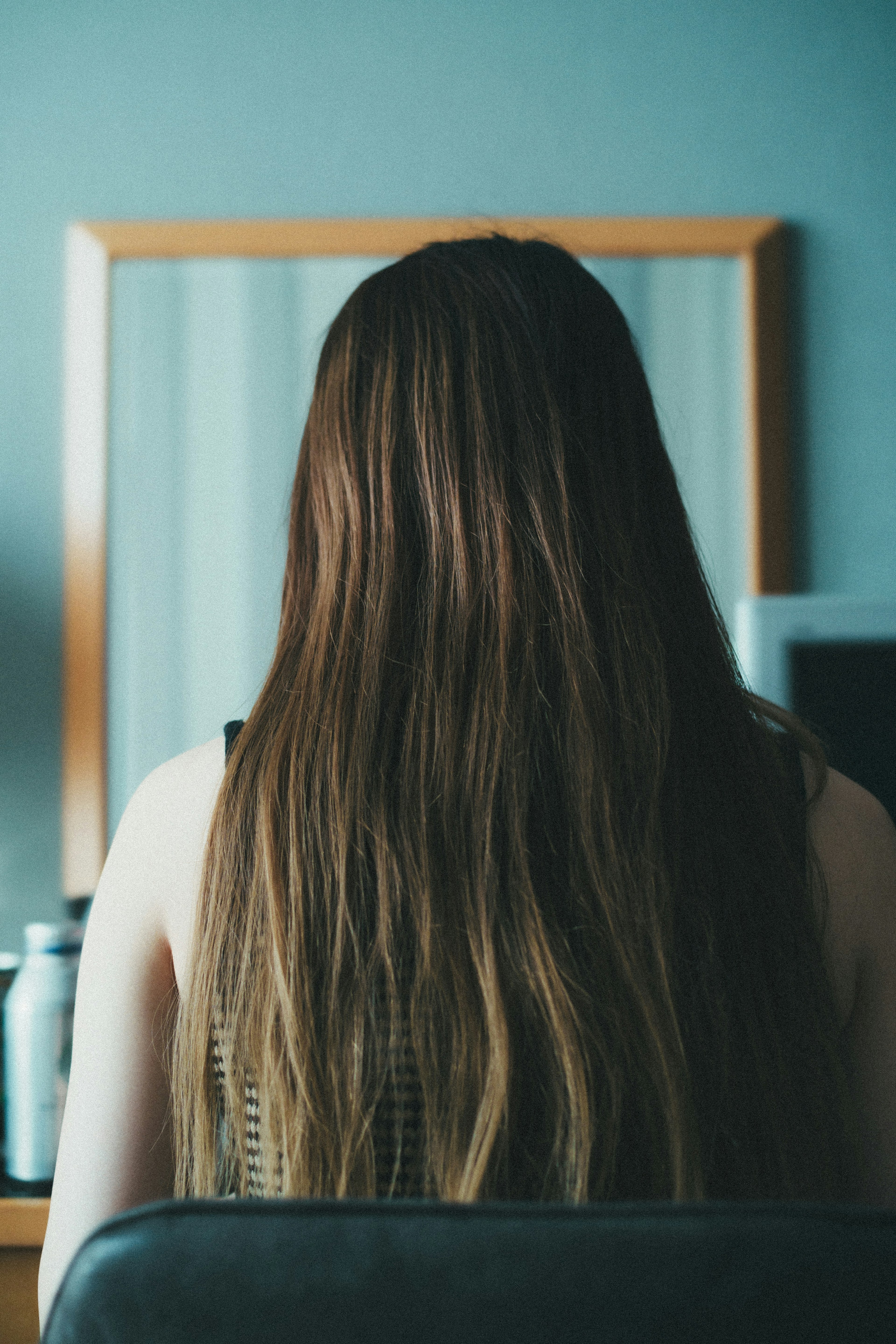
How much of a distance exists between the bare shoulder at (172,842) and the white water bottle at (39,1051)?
0.38 m

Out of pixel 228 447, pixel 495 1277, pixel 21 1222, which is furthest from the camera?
pixel 228 447

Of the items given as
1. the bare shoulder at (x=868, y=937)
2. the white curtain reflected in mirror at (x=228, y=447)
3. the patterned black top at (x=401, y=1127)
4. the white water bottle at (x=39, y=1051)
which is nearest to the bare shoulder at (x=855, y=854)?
the bare shoulder at (x=868, y=937)

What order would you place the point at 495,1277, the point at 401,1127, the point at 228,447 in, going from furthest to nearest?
the point at 228,447
the point at 401,1127
the point at 495,1277

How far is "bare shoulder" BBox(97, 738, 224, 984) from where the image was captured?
58 cm

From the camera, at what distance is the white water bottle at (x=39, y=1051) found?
0.89 meters

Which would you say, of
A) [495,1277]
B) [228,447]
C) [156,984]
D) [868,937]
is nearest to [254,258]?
[228,447]

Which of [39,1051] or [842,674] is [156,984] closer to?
[39,1051]

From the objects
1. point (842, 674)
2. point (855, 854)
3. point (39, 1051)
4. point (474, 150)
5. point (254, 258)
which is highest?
point (474, 150)

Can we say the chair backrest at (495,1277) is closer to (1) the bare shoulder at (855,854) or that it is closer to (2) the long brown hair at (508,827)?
(2) the long brown hair at (508,827)

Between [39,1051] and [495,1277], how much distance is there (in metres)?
0.80

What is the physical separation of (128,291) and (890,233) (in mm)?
1034

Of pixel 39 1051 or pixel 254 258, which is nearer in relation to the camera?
pixel 39 1051

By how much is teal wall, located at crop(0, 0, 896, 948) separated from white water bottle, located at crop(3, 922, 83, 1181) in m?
0.34

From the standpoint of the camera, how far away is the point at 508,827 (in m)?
0.51
